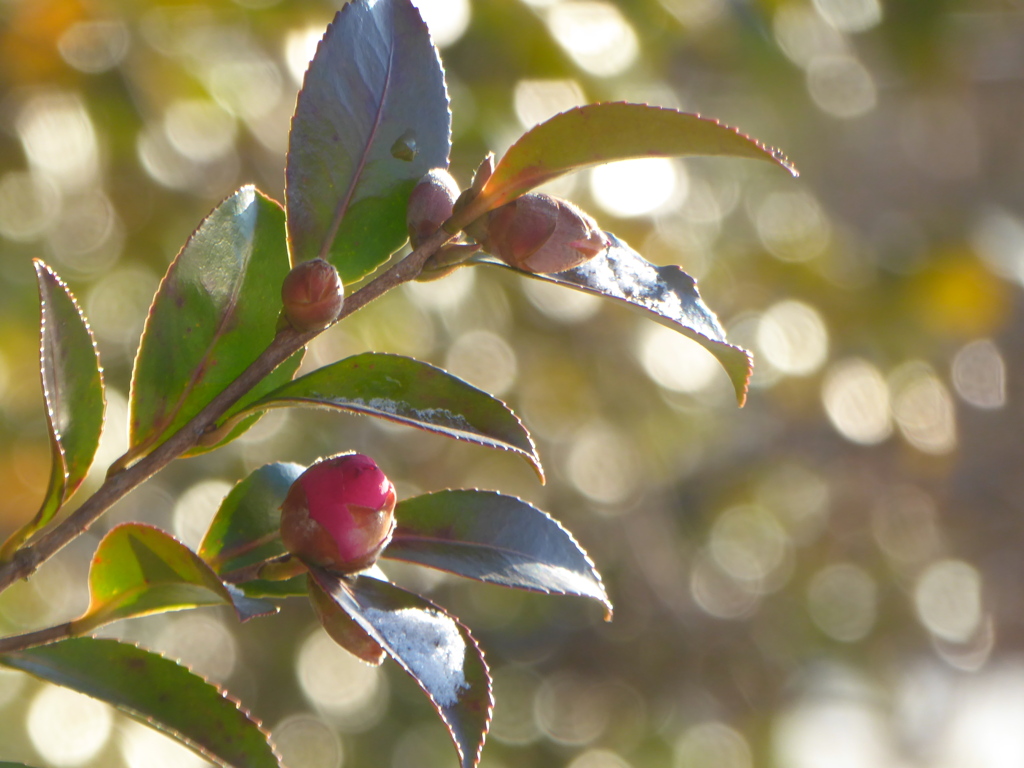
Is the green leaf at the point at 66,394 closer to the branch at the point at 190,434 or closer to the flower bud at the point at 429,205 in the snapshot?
the branch at the point at 190,434

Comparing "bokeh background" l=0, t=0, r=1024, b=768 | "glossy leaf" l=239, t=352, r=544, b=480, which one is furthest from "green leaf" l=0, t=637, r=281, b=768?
"bokeh background" l=0, t=0, r=1024, b=768

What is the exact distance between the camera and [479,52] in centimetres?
167

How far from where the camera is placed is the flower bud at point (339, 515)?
418 mm

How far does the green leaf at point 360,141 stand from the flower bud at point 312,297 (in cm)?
5

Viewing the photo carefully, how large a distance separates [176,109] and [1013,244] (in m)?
1.80

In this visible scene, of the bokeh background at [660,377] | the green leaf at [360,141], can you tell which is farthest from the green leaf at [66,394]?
the bokeh background at [660,377]

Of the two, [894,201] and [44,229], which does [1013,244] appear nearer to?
[894,201]

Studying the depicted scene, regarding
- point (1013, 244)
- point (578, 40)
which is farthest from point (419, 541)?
point (1013, 244)

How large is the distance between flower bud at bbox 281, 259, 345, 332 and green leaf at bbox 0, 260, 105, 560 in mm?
100

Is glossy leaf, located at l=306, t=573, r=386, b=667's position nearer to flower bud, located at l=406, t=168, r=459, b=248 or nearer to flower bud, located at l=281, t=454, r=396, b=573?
flower bud, located at l=281, t=454, r=396, b=573

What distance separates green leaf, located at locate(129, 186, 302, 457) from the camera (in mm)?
471

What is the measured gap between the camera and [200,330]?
1.55ft

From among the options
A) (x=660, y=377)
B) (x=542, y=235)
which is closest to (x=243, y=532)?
(x=542, y=235)

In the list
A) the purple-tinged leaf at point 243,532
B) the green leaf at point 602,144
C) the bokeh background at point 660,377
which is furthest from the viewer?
the bokeh background at point 660,377
